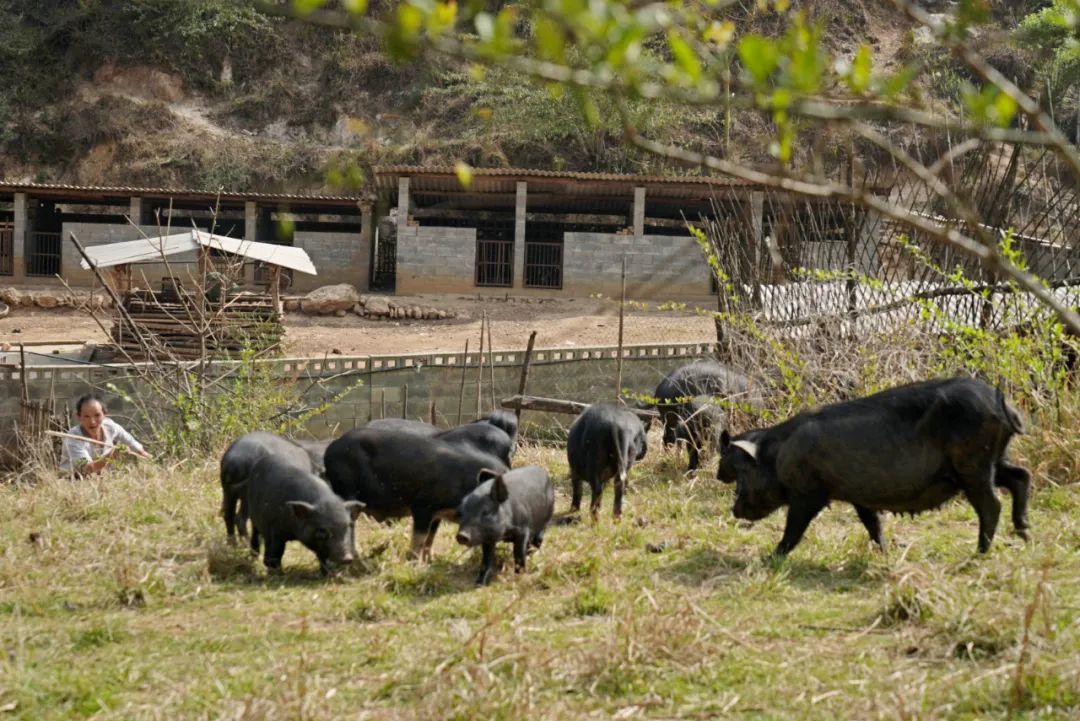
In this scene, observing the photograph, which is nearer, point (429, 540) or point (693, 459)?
point (429, 540)

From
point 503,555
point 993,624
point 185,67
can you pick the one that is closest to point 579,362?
point 503,555

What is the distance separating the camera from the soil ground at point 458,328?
27.2 meters

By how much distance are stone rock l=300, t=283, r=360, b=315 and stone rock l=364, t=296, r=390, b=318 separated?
390 millimetres

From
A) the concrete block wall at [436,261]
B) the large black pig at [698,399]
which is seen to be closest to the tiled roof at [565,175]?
the concrete block wall at [436,261]

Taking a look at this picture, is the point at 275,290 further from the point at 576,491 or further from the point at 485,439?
the point at 485,439

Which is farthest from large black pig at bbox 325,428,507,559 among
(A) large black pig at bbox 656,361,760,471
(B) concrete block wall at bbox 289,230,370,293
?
(B) concrete block wall at bbox 289,230,370,293

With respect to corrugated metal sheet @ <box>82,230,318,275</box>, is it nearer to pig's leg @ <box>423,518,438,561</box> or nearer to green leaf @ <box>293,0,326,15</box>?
pig's leg @ <box>423,518,438,561</box>

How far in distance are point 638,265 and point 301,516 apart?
80.9 feet

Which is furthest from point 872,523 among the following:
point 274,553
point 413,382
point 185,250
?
point 185,250

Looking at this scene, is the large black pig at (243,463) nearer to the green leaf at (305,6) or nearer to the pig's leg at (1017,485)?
the pig's leg at (1017,485)

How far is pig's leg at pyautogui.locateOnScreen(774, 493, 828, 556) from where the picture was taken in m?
6.56

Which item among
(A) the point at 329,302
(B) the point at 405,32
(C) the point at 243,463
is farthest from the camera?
(A) the point at 329,302

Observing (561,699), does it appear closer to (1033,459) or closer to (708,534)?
(708,534)

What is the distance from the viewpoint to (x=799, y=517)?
21.6 feet
